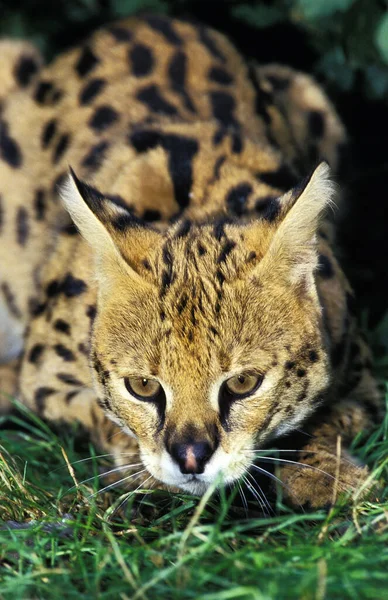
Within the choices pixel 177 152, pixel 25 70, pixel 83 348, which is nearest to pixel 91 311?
pixel 83 348

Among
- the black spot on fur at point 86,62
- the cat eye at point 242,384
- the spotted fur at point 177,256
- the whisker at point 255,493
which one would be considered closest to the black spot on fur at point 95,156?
the spotted fur at point 177,256

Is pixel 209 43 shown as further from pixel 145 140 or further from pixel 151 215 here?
pixel 151 215

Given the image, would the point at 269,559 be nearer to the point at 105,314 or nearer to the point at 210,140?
the point at 105,314

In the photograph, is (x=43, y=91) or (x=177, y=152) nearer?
(x=177, y=152)

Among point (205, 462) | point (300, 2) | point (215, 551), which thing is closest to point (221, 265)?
point (205, 462)

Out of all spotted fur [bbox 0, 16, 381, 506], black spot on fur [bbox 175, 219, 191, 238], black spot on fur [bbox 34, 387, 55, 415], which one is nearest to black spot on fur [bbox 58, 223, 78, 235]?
spotted fur [bbox 0, 16, 381, 506]
